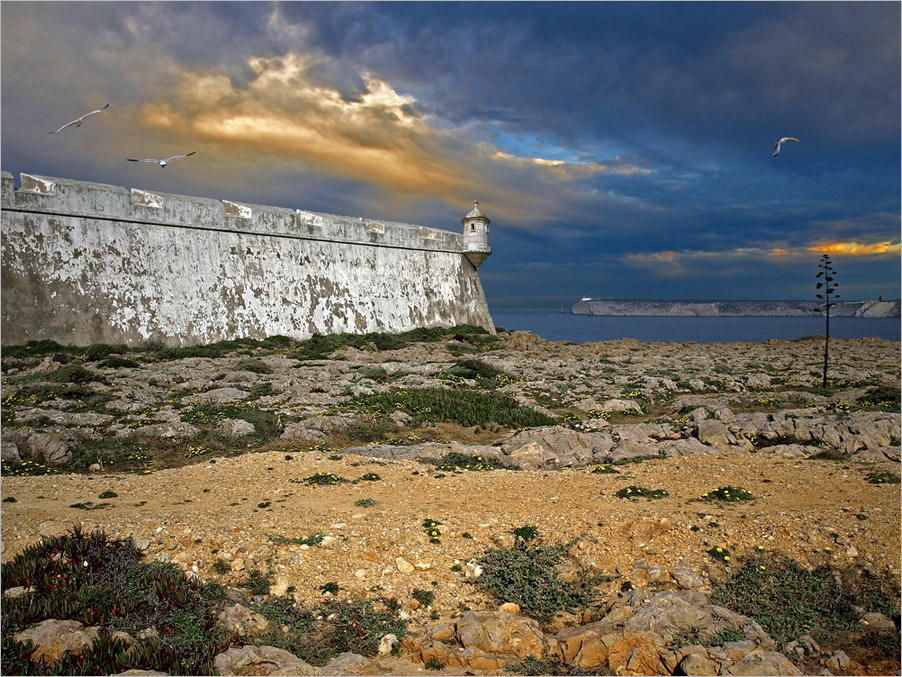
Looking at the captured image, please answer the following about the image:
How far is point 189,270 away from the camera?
27.0m

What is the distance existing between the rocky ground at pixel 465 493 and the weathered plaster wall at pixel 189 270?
22.0 ft

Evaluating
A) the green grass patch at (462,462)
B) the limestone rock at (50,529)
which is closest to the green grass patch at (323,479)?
the green grass patch at (462,462)

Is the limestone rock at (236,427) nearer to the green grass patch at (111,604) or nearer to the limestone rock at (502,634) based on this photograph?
the green grass patch at (111,604)

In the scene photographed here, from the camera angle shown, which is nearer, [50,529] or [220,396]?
[50,529]

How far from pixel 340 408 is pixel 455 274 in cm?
2624

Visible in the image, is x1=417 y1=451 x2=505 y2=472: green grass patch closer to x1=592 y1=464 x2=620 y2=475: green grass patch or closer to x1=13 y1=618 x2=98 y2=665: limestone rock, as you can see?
x1=592 y1=464 x2=620 y2=475: green grass patch

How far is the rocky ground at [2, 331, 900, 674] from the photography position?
5723 mm

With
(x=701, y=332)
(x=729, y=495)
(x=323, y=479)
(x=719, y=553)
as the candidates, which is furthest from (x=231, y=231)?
(x=701, y=332)

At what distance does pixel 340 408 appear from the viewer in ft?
49.7

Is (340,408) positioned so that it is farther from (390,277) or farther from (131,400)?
(390,277)

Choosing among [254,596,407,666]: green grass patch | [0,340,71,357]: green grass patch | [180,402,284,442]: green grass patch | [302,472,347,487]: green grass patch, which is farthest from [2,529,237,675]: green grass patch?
[0,340,71,357]: green grass patch

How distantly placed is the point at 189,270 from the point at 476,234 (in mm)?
20487

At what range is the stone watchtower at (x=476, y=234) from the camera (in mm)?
39750

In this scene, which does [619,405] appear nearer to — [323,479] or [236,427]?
[323,479]
